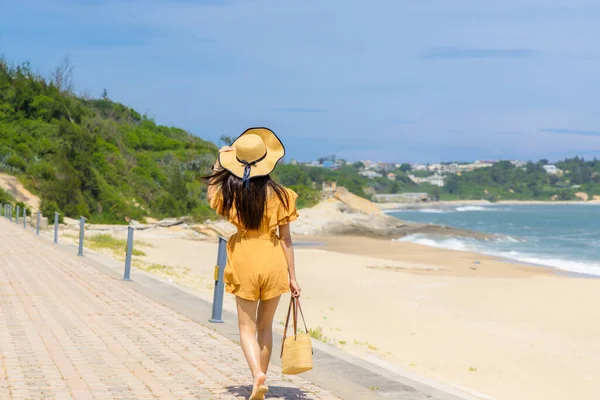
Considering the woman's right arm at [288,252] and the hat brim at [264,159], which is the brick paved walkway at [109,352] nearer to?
the woman's right arm at [288,252]

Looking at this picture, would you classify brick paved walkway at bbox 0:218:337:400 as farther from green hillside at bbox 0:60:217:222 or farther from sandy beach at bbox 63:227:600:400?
green hillside at bbox 0:60:217:222

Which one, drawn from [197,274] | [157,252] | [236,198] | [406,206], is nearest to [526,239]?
[157,252]

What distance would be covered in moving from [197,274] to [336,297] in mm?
4426

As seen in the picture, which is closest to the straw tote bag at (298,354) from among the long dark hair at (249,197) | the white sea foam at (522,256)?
the long dark hair at (249,197)

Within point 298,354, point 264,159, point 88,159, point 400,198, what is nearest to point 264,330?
point 298,354

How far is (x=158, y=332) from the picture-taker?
929 centimetres

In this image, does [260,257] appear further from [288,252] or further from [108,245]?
[108,245]

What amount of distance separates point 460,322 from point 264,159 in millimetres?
9523

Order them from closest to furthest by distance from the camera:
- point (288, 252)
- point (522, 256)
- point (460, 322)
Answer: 1. point (288, 252)
2. point (460, 322)
3. point (522, 256)

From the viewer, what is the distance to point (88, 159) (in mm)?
48219

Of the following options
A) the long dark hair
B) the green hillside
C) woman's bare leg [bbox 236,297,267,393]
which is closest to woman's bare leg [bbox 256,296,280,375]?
woman's bare leg [bbox 236,297,267,393]

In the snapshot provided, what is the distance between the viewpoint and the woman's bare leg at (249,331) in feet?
19.5

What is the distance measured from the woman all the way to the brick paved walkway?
0.82 m

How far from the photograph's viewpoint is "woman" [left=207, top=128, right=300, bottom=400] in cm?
584
